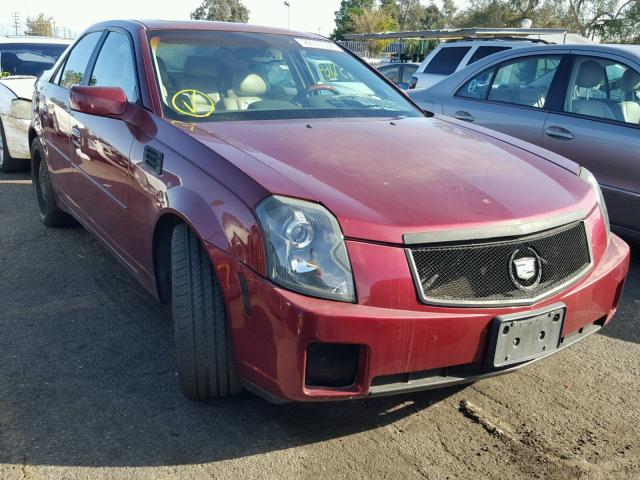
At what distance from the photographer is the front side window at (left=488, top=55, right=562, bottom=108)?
16.3 feet

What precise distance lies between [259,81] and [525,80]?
8.70 ft

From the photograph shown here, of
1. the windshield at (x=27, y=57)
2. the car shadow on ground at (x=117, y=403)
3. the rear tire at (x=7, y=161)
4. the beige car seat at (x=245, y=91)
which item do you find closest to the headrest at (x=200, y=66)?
the beige car seat at (x=245, y=91)

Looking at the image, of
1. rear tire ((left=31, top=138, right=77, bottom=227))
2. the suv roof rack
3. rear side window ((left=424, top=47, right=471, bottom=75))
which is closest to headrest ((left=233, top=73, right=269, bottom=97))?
rear tire ((left=31, top=138, right=77, bottom=227))

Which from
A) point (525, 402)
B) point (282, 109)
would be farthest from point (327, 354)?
point (282, 109)

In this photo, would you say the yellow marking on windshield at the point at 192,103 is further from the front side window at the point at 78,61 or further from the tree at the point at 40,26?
the tree at the point at 40,26

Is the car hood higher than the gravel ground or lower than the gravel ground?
higher

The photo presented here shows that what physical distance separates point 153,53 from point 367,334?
6.64 ft

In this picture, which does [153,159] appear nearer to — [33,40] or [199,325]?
[199,325]

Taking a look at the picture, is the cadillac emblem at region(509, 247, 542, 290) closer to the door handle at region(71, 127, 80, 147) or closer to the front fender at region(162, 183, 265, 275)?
the front fender at region(162, 183, 265, 275)

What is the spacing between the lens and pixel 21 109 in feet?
21.7

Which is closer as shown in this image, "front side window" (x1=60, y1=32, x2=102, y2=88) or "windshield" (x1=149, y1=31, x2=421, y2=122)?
"windshield" (x1=149, y1=31, x2=421, y2=122)

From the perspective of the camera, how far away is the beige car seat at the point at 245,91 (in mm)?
3213

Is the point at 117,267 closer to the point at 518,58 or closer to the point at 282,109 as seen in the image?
the point at 282,109

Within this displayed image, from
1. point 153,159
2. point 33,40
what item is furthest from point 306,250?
point 33,40
